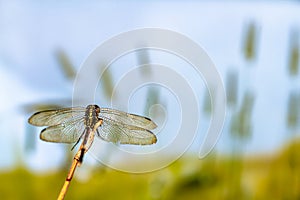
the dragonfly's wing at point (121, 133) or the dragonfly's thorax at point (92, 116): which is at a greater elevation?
the dragonfly's wing at point (121, 133)

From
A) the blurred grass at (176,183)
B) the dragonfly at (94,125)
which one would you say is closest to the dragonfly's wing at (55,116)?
the dragonfly at (94,125)

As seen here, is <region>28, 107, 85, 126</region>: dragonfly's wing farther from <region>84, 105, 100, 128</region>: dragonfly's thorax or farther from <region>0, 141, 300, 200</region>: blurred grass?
<region>0, 141, 300, 200</region>: blurred grass

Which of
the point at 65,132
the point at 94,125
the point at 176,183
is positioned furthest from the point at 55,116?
the point at 176,183

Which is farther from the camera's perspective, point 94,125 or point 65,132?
point 65,132

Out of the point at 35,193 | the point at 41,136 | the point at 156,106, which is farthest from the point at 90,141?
the point at 35,193

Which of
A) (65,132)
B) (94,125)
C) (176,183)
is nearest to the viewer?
(94,125)

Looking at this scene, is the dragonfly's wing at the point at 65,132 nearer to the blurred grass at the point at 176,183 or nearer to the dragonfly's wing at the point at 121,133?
the dragonfly's wing at the point at 121,133

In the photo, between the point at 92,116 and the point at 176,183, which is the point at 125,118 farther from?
the point at 176,183

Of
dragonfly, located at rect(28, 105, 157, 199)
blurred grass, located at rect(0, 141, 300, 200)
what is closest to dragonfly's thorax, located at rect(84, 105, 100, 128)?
dragonfly, located at rect(28, 105, 157, 199)
